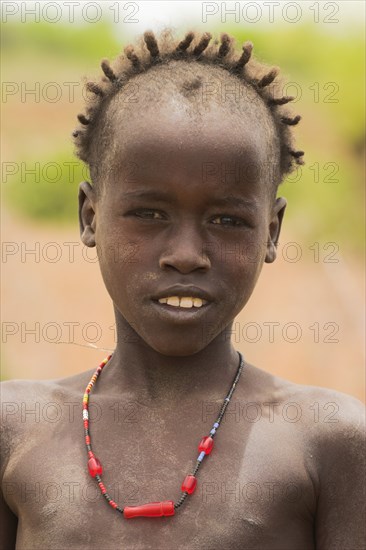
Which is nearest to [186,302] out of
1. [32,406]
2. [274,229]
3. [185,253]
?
[185,253]

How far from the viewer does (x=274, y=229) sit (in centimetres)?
232

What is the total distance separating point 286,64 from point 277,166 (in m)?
15.3

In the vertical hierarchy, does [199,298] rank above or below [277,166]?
below

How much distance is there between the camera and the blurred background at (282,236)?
1020 cm

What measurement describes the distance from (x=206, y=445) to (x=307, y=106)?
1685 centimetres

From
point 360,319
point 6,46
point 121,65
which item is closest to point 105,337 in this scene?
point 360,319

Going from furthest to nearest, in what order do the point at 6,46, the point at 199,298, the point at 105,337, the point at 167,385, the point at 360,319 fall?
the point at 6,46, the point at 360,319, the point at 105,337, the point at 167,385, the point at 199,298

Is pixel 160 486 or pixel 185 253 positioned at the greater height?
pixel 185 253

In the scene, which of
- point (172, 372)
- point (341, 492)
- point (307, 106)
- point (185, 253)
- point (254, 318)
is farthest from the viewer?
point (307, 106)

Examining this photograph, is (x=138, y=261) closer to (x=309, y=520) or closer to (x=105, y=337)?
(x=309, y=520)

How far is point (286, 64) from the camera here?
17141 mm

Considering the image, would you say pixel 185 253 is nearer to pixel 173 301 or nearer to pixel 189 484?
pixel 173 301

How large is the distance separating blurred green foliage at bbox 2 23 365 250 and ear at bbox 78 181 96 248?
1057 cm

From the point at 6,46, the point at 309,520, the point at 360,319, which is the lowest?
the point at 360,319
